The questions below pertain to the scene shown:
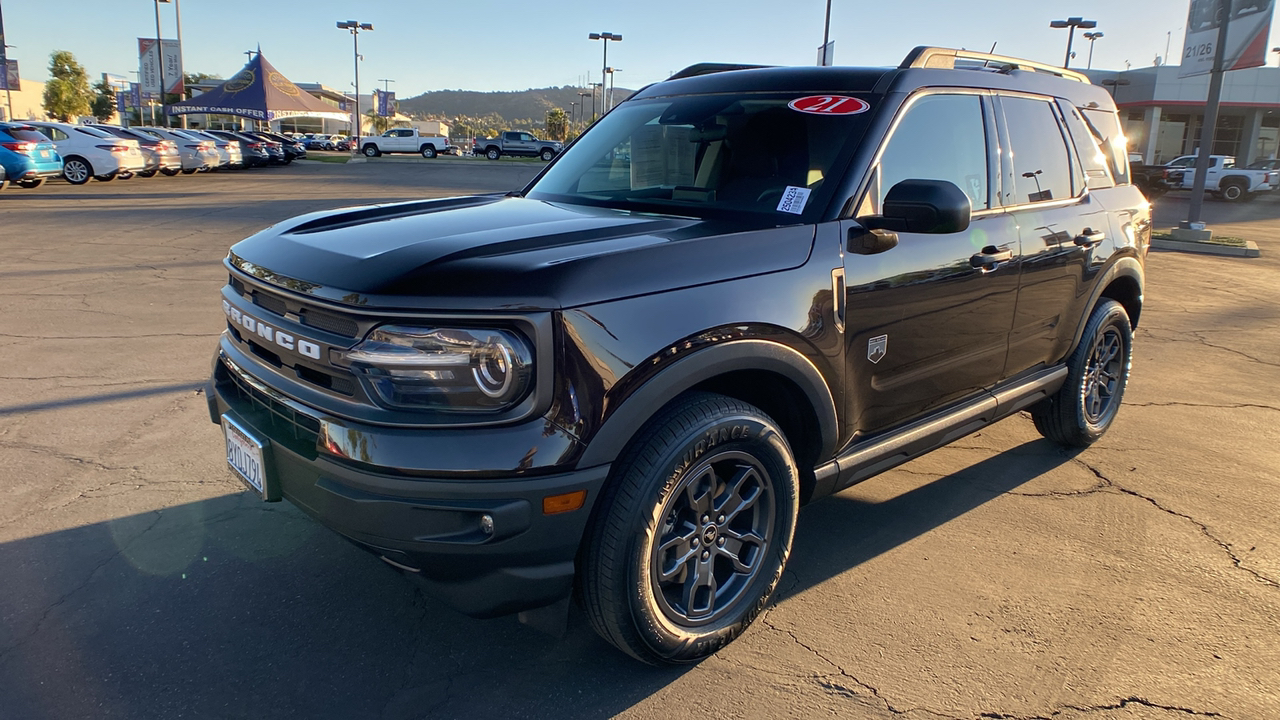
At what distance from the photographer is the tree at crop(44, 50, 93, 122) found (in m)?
70.1

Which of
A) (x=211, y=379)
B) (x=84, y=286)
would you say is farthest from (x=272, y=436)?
(x=84, y=286)

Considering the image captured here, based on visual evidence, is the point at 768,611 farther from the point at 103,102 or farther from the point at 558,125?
the point at 103,102

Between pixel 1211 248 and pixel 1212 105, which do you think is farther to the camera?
pixel 1212 105

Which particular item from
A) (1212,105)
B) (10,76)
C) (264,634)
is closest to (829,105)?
(264,634)

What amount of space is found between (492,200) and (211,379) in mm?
1406

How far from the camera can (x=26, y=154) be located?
19656 mm

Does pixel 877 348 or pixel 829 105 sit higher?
pixel 829 105

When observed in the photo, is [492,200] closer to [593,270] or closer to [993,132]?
[593,270]

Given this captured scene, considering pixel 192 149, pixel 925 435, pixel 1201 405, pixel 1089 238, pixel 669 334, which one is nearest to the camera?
pixel 669 334

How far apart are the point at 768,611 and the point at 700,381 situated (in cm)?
110

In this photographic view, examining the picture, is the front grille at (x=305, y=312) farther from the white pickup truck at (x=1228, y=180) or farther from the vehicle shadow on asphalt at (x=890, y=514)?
the white pickup truck at (x=1228, y=180)

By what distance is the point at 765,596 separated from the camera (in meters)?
2.96

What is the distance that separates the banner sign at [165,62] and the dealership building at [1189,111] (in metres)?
45.9

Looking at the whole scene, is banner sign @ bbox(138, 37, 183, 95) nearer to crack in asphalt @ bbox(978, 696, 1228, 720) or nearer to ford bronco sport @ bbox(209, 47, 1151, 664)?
ford bronco sport @ bbox(209, 47, 1151, 664)
